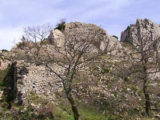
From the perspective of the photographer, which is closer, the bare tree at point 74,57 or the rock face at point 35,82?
the bare tree at point 74,57

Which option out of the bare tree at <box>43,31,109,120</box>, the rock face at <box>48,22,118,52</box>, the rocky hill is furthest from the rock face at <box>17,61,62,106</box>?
the bare tree at <box>43,31,109,120</box>

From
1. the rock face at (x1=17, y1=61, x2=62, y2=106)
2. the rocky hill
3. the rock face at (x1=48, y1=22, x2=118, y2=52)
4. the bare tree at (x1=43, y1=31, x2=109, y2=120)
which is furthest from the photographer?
the rock face at (x1=17, y1=61, x2=62, y2=106)

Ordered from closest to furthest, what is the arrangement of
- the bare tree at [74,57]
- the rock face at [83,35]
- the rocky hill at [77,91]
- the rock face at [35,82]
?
the bare tree at [74,57] < the rocky hill at [77,91] < the rock face at [83,35] < the rock face at [35,82]

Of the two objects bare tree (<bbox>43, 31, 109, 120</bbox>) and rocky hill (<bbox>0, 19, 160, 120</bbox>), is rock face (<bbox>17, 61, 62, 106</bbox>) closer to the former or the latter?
rocky hill (<bbox>0, 19, 160, 120</bbox>)

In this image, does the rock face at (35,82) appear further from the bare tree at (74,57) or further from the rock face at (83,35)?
the bare tree at (74,57)

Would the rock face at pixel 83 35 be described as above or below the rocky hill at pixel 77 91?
above

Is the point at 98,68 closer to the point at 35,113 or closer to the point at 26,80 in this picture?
the point at 26,80

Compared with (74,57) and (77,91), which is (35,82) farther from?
(74,57)

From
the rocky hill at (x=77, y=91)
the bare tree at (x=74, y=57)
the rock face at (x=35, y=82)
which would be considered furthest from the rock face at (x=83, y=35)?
the rock face at (x=35, y=82)

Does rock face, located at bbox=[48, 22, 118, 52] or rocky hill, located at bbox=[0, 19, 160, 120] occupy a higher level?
rock face, located at bbox=[48, 22, 118, 52]

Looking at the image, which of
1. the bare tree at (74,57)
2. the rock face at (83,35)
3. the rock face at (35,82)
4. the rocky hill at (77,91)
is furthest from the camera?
the rock face at (35,82)

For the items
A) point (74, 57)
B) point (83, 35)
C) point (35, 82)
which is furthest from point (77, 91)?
point (74, 57)

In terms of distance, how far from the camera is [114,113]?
13.6 meters

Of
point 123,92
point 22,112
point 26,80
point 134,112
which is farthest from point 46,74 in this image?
point 134,112
